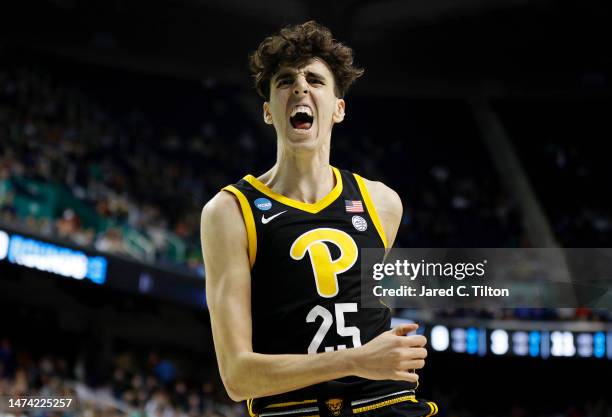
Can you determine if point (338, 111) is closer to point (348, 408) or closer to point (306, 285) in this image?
point (306, 285)

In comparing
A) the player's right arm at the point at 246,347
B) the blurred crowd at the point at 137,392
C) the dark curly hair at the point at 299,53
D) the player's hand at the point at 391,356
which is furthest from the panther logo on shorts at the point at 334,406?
the blurred crowd at the point at 137,392

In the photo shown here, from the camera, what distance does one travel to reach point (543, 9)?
2436cm

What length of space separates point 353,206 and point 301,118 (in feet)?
1.40

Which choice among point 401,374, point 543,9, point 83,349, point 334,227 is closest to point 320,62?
point 334,227

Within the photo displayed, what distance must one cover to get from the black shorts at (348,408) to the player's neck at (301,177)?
32.6 inches

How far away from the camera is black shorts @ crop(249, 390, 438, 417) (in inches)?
126

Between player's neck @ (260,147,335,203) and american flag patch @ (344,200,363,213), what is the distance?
10 centimetres

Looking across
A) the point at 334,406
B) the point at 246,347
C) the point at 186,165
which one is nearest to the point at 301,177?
the point at 246,347

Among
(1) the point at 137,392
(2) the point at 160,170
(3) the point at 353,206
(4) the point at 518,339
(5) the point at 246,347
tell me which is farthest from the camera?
(2) the point at 160,170

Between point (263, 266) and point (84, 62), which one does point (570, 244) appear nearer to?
point (84, 62)

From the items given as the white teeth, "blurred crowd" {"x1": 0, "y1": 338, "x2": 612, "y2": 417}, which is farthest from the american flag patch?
"blurred crowd" {"x1": 0, "y1": 338, "x2": 612, "y2": 417}

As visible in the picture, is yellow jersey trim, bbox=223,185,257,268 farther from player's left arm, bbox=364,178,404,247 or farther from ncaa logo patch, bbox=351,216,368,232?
player's left arm, bbox=364,178,404,247

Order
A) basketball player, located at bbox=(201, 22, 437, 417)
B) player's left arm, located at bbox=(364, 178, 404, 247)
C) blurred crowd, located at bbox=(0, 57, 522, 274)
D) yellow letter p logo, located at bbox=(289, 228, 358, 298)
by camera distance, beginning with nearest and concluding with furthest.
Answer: basketball player, located at bbox=(201, 22, 437, 417)
yellow letter p logo, located at bbox=(289, 228, 358, 298)
player's left arm, located at bbox=(364, 178, 404, 247)
blurred crowd, located at bbox=(0, 57, 522, 274)

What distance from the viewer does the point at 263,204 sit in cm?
340
